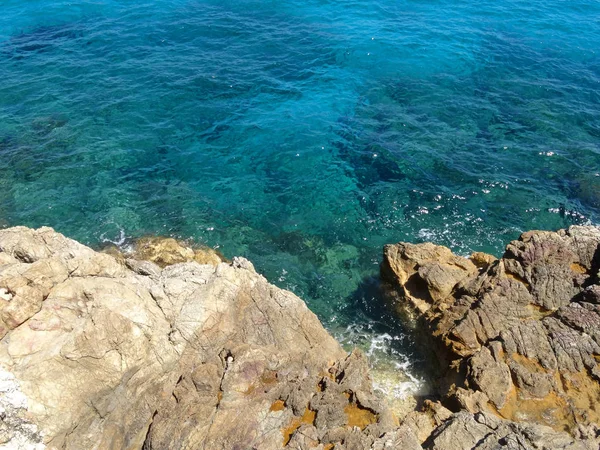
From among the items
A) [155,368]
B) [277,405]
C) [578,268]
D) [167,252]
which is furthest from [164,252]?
[578,268]

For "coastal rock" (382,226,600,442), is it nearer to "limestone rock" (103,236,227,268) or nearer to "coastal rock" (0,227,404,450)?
"coastal rock" (0,227,404,450)

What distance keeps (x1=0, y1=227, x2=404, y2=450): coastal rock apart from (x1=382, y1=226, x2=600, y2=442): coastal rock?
12.9 feet

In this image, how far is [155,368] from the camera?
47.6ft

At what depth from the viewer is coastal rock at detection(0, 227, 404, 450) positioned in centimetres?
1299

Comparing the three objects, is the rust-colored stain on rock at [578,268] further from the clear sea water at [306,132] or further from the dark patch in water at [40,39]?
the dark patch in water at [40,39]

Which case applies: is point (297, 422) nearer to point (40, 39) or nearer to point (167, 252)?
point (167, 252)

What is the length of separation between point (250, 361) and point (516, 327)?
10211mm

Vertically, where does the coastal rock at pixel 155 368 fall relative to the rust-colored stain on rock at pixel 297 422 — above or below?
above

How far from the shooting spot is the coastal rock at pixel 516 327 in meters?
14.7

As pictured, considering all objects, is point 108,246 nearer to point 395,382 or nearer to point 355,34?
point 395,382

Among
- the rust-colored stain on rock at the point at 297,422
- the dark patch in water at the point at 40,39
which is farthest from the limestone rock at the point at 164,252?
the dark patch in water at the point at 40,39

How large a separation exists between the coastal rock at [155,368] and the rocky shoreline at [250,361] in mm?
46

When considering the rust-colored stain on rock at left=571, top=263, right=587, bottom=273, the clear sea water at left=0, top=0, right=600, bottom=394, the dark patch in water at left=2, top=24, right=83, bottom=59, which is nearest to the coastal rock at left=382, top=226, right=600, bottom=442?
the rust-colored stain on rock at left=571, top=263, right=587, bottom=273

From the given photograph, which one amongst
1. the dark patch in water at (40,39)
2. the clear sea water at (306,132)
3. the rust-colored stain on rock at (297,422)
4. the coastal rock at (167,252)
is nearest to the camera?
the rust-colored stain on rock at (297,422)
